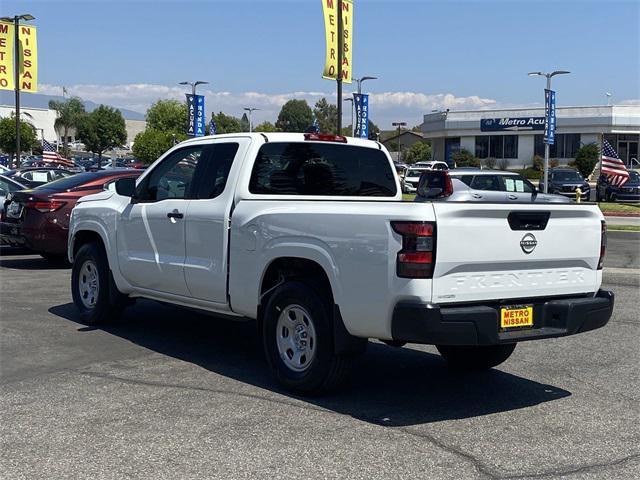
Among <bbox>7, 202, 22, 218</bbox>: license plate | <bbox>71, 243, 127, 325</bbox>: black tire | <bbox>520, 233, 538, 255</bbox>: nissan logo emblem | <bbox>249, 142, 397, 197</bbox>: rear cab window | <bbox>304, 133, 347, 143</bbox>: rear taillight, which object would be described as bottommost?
<bbox>71, 243, 127, 325</bbox>: black tire

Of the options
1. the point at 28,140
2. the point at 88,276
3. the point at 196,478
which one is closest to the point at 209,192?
the point at 88,276

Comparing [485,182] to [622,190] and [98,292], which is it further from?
[98,292]

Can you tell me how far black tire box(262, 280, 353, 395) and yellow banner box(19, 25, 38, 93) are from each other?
80.3ft

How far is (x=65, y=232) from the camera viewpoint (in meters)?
12.5

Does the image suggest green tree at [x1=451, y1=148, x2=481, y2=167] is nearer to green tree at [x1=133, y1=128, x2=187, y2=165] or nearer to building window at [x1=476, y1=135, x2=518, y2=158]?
building window at [x1=476, y1=135, x2=518, y2=158]

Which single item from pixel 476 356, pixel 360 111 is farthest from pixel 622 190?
pixel 476 356

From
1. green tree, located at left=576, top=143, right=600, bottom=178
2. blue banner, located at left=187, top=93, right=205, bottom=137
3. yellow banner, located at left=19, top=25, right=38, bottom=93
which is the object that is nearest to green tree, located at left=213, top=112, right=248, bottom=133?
green tree, located at left=576, top=143, right=600, bottom=178

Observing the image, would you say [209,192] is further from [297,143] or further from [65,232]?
[65,232]

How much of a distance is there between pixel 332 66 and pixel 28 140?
2557 inches

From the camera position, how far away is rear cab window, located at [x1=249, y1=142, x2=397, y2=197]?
6.68 m

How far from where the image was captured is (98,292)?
8.30 meters

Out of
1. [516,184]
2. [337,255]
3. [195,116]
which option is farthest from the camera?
[195,116]

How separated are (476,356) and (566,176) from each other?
3324 centimetres

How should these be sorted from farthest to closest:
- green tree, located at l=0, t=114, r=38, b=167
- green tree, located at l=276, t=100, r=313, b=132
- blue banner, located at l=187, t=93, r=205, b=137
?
green tree, located at l=276, t=100, r=313, b=132 → green tree, located at l=0, t=114, r=38, b=167 → blue banner, located at l=187, t=93, r=205, b=137
